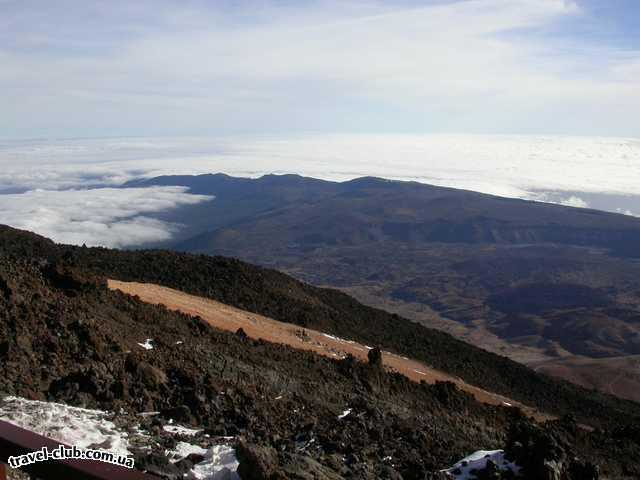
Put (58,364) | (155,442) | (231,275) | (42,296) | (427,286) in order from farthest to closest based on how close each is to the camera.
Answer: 1. (427,286)
2. (231,275)
3. (42,296)
4. (58,364)
5. (155,442)

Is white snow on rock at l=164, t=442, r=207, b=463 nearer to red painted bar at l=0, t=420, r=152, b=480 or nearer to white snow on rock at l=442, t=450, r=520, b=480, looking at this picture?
red painted bar at l=0, t=420, r=152, b=480

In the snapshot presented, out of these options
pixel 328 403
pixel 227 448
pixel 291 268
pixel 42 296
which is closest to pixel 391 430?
pixel 328 403

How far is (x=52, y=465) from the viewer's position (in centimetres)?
300

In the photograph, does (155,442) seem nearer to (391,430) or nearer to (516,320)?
(391,430)

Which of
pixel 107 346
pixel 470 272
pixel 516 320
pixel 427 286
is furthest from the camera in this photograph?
pixel 470 272

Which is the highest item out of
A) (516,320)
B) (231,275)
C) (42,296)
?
(42,296)

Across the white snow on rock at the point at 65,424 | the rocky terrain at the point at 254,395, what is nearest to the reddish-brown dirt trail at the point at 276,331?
the rocky terrain at the point at 254,395

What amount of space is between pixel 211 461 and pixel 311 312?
21.3 meters

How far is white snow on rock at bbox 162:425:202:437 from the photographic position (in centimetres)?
763

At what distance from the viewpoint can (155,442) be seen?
6820 mm

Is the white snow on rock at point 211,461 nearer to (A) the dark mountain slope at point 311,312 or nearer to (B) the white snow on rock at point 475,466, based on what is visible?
(B) the white snow on rock at point 475,466

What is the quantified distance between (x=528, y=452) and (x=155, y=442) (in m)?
5.04

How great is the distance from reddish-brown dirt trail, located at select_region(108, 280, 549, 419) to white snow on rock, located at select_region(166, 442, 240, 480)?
11.5m

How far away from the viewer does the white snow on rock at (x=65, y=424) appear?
21.4 feet
